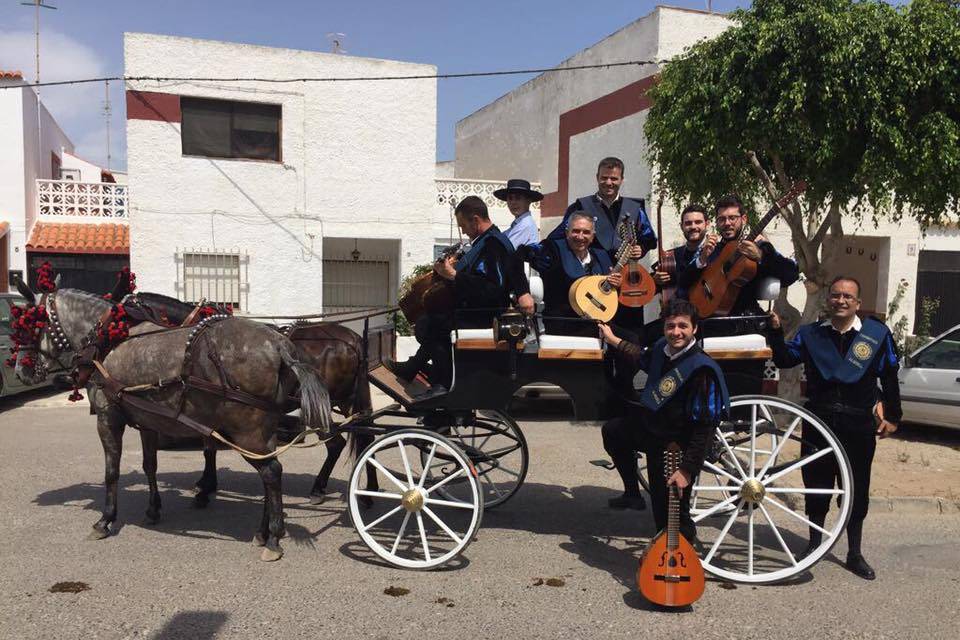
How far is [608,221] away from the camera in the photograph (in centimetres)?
509

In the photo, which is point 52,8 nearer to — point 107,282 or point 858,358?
point 107,282

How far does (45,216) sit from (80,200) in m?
0.77

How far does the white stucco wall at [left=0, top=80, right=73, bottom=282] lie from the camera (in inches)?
547

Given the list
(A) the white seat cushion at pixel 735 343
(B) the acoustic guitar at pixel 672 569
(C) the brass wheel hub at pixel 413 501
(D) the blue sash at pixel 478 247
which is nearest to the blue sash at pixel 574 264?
(D) the blue sash at pixel 478 247

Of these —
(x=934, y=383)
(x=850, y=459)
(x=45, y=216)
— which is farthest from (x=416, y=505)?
(x=45, y=216)

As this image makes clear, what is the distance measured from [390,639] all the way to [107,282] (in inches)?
524

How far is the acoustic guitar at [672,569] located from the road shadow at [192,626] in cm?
223

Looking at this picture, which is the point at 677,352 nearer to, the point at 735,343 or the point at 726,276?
the point at 735,343

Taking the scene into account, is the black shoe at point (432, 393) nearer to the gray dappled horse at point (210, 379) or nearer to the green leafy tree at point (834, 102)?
the gray dappled horse at point (210, 379)

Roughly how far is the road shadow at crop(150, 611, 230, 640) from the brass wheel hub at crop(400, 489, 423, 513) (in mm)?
1149

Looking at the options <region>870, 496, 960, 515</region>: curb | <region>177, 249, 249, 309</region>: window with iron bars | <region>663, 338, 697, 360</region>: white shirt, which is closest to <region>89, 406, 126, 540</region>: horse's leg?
<region>663, 338, 697, 360</region>: white shirt

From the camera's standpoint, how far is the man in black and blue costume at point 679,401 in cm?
377

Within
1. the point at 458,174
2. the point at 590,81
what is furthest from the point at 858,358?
the point at 458,174

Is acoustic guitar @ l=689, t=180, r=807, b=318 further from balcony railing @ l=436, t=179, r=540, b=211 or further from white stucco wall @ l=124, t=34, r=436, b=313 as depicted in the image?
balcony railing @ l=436, t=179, r=540, b=211
